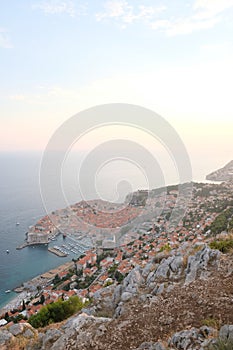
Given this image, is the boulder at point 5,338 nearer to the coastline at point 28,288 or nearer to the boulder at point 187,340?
the boulder at point 187,340

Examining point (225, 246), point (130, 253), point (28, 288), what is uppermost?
point (225, 246)

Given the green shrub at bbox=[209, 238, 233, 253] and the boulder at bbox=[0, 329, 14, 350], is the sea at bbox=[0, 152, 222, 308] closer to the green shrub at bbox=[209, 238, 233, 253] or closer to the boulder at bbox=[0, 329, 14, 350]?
the green shrub at bbox=[209, 238, 233, 253]

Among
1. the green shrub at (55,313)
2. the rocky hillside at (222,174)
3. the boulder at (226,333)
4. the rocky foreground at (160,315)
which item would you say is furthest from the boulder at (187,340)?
the rocky hillside at (222,174)

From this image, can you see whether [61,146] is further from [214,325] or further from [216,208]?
[216,208]

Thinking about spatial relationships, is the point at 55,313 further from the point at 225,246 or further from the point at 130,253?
the point at 130,253


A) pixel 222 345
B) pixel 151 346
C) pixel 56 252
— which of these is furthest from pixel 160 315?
pixel 56 252

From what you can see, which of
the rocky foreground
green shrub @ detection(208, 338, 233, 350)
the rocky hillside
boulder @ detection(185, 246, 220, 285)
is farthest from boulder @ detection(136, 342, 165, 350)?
the rocky hillside

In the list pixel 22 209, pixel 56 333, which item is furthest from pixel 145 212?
pixel 22 209
